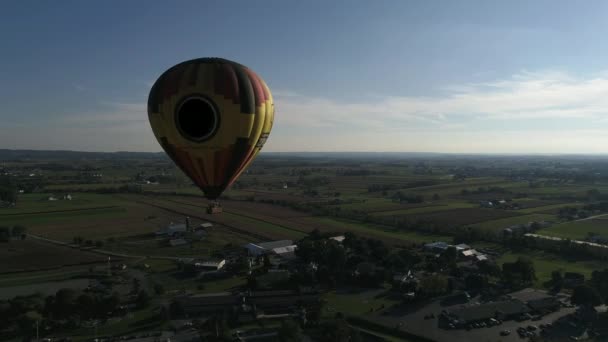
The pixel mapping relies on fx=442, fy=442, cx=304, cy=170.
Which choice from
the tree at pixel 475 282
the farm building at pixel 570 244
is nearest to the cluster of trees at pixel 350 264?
the tree at pixel 475 282

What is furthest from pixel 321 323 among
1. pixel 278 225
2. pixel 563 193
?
pixel 563 193

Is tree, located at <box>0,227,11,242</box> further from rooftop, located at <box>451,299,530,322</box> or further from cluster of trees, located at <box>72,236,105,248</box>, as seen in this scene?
rooftop, located at <box>451,299,530,322</box>

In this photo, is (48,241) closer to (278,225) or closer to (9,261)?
(9,261)

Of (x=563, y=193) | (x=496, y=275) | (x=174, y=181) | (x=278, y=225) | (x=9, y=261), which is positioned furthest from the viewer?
(x=174, y=181)

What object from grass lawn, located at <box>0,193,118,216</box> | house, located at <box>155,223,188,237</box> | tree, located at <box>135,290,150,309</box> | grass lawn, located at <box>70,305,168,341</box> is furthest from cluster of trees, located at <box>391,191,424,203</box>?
grass lawn, located at <box>70,305,168,341</box>

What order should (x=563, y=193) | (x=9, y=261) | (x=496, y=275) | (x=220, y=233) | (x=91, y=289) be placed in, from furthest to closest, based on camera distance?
1. (x=563, y=193)
2. (x=220, y=233)
3. (x=9, y=261)
4. (x=496, y=275)
5. (x=91, y=289)

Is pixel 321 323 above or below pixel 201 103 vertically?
below

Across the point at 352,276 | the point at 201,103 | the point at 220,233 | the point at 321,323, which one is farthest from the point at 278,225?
the point at 201,103

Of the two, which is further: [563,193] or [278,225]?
[563,193]
